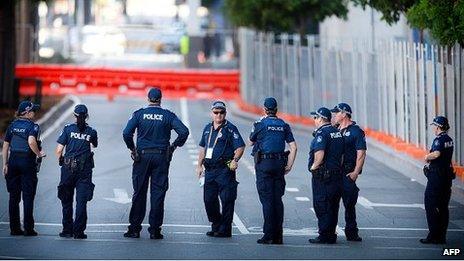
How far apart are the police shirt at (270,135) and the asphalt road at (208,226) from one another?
1.17m

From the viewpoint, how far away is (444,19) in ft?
83.0

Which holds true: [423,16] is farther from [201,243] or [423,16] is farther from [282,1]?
[282,1]

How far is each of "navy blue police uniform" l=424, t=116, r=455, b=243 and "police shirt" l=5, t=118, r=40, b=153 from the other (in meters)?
4.88

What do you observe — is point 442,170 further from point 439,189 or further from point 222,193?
point 222,193

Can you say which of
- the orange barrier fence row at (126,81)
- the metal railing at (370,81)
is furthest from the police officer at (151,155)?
the orange barrier fence row at (126,81)

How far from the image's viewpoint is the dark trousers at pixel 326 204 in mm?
19109

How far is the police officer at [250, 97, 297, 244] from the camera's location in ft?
62.7

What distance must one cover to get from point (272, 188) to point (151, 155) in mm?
1576

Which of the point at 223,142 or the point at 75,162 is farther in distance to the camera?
the point at 223,142

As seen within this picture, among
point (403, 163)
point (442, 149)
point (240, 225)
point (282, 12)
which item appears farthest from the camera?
point (282, 12)

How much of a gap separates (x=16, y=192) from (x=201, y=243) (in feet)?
8.12

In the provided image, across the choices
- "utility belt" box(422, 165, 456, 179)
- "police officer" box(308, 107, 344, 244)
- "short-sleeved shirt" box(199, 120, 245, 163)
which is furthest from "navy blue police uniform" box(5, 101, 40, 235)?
"utility belt" box(422, 165, 456, 179)

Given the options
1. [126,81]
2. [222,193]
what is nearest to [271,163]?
[222,193]

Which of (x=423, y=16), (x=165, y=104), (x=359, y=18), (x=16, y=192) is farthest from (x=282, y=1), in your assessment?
(x=16, y=192)
